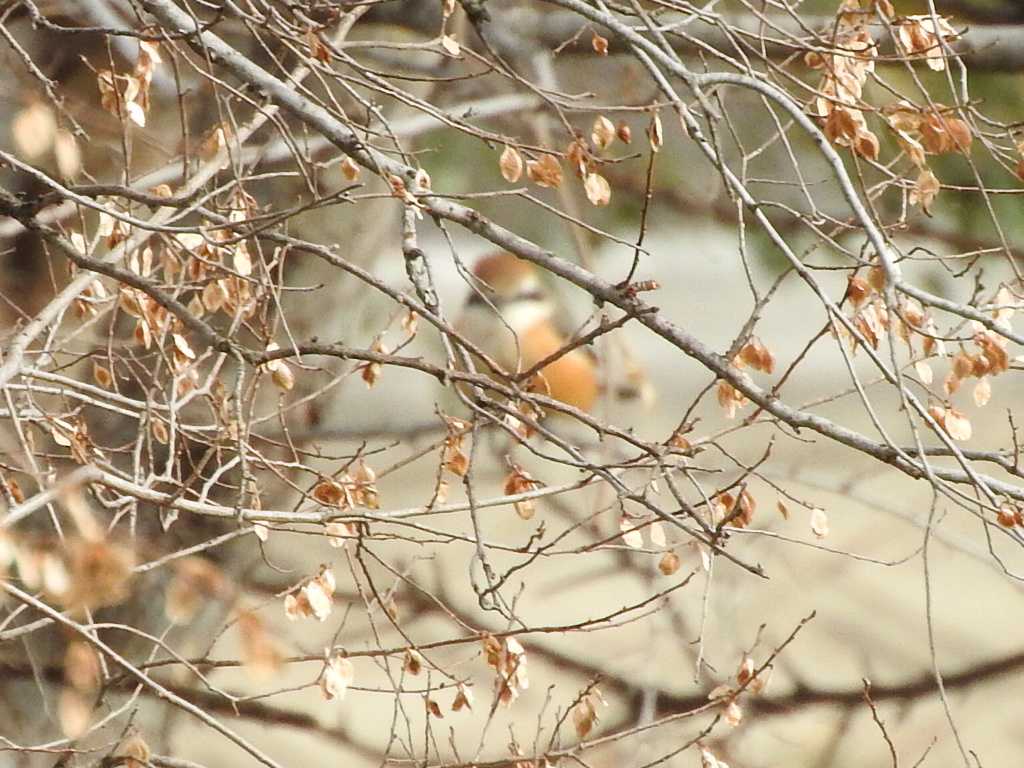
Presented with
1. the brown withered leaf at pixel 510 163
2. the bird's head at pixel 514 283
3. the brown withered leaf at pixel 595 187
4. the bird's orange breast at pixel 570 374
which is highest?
the brown withered leaf at pixel 510 163

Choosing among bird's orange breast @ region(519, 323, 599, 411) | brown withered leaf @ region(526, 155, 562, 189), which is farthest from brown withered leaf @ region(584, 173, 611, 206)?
bird's orange breast @ region(519, 323, 599, 411)

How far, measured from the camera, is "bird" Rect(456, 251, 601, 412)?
9.45 feet

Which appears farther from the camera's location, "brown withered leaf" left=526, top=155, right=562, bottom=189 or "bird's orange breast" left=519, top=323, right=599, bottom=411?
"bird's orange breast" left=519, top=323, right=599, bottom=411

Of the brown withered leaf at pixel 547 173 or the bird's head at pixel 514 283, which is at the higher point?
the brown withered leaf at pixel 547 173

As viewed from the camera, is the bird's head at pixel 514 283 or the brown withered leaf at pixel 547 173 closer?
the brown withered leaf at pixel 547 173

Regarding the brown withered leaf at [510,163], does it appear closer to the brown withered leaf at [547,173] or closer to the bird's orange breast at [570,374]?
the brown withered leaf at [547,173]

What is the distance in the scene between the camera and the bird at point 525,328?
288cm

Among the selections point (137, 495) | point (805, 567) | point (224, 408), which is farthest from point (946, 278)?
point (137, 495)

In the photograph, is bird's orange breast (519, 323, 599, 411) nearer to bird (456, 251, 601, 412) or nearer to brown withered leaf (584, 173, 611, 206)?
bird (456, 251, 601, 412)

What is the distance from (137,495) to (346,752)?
2.13 meters

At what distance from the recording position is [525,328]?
2957 mm

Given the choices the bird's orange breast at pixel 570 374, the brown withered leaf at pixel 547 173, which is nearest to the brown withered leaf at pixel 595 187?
the brown withered leaf at pixel 547 173

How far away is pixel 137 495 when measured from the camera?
3.51ft

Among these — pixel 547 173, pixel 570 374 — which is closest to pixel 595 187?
pixel 547 173
